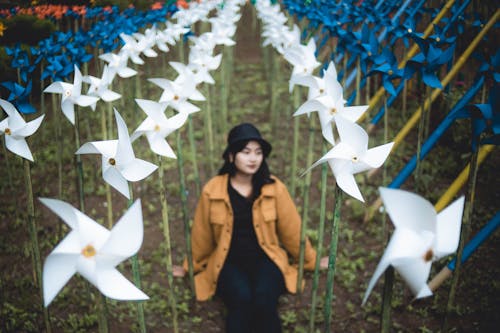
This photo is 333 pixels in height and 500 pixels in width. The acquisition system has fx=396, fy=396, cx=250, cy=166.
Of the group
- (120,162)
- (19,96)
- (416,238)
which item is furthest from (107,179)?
(416,238)

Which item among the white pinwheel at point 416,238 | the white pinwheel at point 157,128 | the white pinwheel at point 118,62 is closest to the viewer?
the white pinwheel at point 416,238

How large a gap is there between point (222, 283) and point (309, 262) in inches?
22.7

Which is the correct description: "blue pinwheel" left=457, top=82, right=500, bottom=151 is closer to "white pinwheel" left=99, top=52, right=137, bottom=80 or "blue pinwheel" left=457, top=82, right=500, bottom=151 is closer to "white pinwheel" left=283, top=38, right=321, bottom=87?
"white pinwheel" left=283, top=38, right=321, bottom=87

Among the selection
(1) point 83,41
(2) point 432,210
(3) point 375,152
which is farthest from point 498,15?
(1) point 83,41

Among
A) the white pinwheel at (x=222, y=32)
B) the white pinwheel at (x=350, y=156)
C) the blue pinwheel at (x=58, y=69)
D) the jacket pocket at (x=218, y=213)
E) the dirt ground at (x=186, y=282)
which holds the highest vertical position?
the white pinwheel at (x=222, y=32)

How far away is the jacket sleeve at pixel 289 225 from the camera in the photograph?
240cm

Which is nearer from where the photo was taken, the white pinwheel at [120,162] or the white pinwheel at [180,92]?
the white pinwheel at [120,162]

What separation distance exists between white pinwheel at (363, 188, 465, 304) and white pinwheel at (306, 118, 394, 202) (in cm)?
29

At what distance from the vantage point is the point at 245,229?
240cm

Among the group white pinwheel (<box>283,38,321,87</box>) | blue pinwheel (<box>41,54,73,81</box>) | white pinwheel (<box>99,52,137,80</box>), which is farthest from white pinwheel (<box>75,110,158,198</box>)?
white pinwheel (<box>283,38,321,87</box>)

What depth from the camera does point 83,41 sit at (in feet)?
7.72

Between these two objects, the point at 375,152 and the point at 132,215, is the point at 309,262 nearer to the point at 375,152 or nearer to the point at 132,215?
the point at 375,152

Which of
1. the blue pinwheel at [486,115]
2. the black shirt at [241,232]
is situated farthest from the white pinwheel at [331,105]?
the black shirt at [241,232]

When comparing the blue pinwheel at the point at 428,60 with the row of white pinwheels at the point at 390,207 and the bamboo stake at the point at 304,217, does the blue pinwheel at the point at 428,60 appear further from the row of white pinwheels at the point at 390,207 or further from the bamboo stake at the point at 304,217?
the bamboo stake at the point at 304,217
